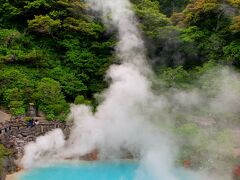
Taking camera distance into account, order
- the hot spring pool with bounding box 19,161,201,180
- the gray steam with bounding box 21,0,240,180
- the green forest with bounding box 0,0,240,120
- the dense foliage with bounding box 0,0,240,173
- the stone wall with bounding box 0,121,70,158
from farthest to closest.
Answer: the green forest with bounding box 0,0,240,120 < the dense foliage with bounding box 0,0,240,173 < the stone wall with bounding box 0,121,70,158 < the gray steam with bounding box 21,0,240,180 < the hot spring pool with bounding box 19,161,201,180

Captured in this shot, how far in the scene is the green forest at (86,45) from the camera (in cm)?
2150

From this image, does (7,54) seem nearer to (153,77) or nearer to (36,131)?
(36,131)

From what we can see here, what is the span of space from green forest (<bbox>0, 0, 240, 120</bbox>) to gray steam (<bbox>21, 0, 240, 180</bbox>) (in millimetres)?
995

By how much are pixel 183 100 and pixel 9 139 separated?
780cm

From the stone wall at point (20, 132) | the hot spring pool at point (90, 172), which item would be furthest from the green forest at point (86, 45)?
the hot spring pool at point (90, 172)

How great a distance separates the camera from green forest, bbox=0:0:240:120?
70.5 ft

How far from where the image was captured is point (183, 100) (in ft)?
67.0

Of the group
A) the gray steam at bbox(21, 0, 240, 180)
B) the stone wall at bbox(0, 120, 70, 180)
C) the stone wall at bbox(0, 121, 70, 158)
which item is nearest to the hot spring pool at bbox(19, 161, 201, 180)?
the gray steam at bbox(21, 0, 240, 180)

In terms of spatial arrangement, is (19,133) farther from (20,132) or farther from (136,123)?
(136,123)

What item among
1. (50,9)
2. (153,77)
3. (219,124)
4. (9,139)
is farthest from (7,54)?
(219,124)

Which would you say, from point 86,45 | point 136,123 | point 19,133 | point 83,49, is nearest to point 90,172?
point 136,123

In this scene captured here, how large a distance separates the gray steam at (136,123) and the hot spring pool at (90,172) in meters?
0.46

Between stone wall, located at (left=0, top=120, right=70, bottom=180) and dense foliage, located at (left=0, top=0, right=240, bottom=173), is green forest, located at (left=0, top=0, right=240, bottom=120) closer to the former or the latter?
dense foliage, located at (left=0, top=0, right=240, bottom=173)

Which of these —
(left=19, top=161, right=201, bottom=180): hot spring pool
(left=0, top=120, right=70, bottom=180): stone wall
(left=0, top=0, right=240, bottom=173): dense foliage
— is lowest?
(left=19, top=161, right=201, bottom=180): hot spring pool
